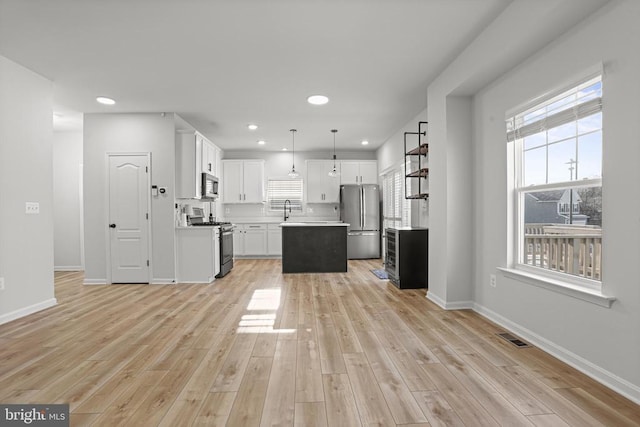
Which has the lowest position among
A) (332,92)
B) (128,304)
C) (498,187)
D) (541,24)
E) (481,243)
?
(128,304)

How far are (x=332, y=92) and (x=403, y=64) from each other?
1.08 meters

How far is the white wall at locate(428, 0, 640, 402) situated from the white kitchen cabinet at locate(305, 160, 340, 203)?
4.15 metres

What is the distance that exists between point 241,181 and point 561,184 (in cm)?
670

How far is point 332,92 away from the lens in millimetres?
4363

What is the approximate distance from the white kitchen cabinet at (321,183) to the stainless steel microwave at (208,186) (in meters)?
2.48

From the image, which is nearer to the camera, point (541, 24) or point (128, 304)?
point (541, 24)

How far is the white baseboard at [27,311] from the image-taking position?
11.1 ft

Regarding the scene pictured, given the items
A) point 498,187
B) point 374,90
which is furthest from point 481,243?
point 374,90

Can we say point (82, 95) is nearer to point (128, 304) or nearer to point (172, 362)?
point (128, 304)

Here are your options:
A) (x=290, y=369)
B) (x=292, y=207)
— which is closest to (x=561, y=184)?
(x=290, y=369)

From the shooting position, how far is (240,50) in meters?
3.22

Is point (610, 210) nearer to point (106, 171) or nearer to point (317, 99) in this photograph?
point (317, 99)

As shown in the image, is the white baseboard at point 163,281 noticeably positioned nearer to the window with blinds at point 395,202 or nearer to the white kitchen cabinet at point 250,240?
the white kitchen cabinet at point 250,240

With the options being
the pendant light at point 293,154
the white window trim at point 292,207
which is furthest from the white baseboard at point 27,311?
the white window trim at point 292,207
